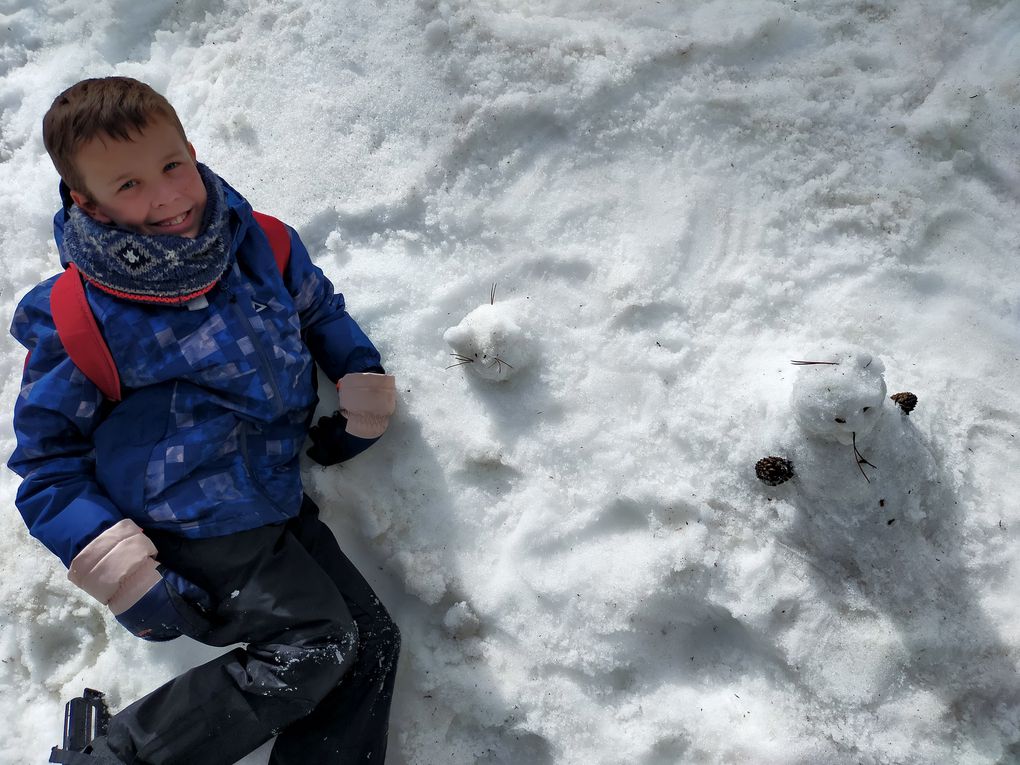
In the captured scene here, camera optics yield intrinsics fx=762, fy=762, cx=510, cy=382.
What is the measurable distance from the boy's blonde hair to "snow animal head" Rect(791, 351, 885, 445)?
1.64m

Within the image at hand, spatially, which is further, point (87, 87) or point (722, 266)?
point (722, 266)

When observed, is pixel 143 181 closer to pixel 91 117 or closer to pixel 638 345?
pixel 91 117

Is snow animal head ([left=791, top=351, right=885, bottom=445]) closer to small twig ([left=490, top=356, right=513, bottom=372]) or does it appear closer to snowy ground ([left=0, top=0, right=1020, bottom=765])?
snowy ground ([left=0, top=0, right=1020, bottom=765])

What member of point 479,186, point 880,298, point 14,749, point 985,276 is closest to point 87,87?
point 479,186

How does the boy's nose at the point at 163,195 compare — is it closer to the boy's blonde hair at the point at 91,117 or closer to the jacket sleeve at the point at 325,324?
the boy's blonde hair at the point at 91,117

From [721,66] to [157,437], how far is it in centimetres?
200

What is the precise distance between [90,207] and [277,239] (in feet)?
1.53

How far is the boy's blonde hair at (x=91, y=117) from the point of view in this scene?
1.71 meters

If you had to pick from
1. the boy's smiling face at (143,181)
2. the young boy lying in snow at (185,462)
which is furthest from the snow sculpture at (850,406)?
the boy's smiling face at (143,181)

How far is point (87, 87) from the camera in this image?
5.70 ft

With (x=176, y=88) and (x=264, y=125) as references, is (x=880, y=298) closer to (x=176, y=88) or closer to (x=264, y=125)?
(x=264, y=125)

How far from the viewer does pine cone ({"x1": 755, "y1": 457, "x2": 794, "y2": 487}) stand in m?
1.94

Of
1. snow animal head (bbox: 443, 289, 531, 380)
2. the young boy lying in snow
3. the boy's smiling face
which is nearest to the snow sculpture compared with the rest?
snow animal head (bbox: 443, 289, 531, 380)

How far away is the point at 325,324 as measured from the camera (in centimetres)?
217
